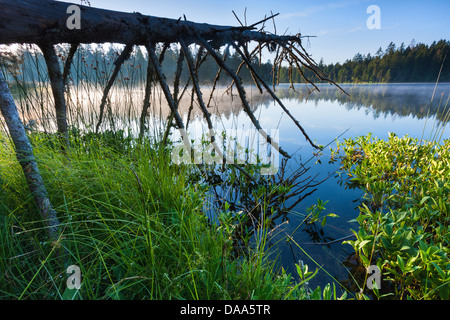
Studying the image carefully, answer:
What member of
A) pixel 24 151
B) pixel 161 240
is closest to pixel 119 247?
pixel 161 240

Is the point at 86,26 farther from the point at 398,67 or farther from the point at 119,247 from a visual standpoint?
the point at 398,67

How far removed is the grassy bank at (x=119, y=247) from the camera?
840 mm

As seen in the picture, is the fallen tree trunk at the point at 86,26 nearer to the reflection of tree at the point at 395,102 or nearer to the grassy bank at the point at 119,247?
the grassy bank at the point at 119,247

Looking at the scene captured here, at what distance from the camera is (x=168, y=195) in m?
1.52

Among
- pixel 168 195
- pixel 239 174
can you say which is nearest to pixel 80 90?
pixel 168 195

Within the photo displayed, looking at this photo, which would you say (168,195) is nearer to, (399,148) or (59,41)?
(59,41)

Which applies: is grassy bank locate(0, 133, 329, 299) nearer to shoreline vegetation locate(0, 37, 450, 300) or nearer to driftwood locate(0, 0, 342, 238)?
shoreline vegetation locate(0, 37, 450, 300)

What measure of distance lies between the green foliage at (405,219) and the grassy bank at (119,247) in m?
0.53

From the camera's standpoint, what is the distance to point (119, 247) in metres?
0.88

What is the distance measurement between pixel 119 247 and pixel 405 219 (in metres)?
1.90

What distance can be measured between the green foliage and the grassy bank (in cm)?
53

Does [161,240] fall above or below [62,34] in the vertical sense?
below
